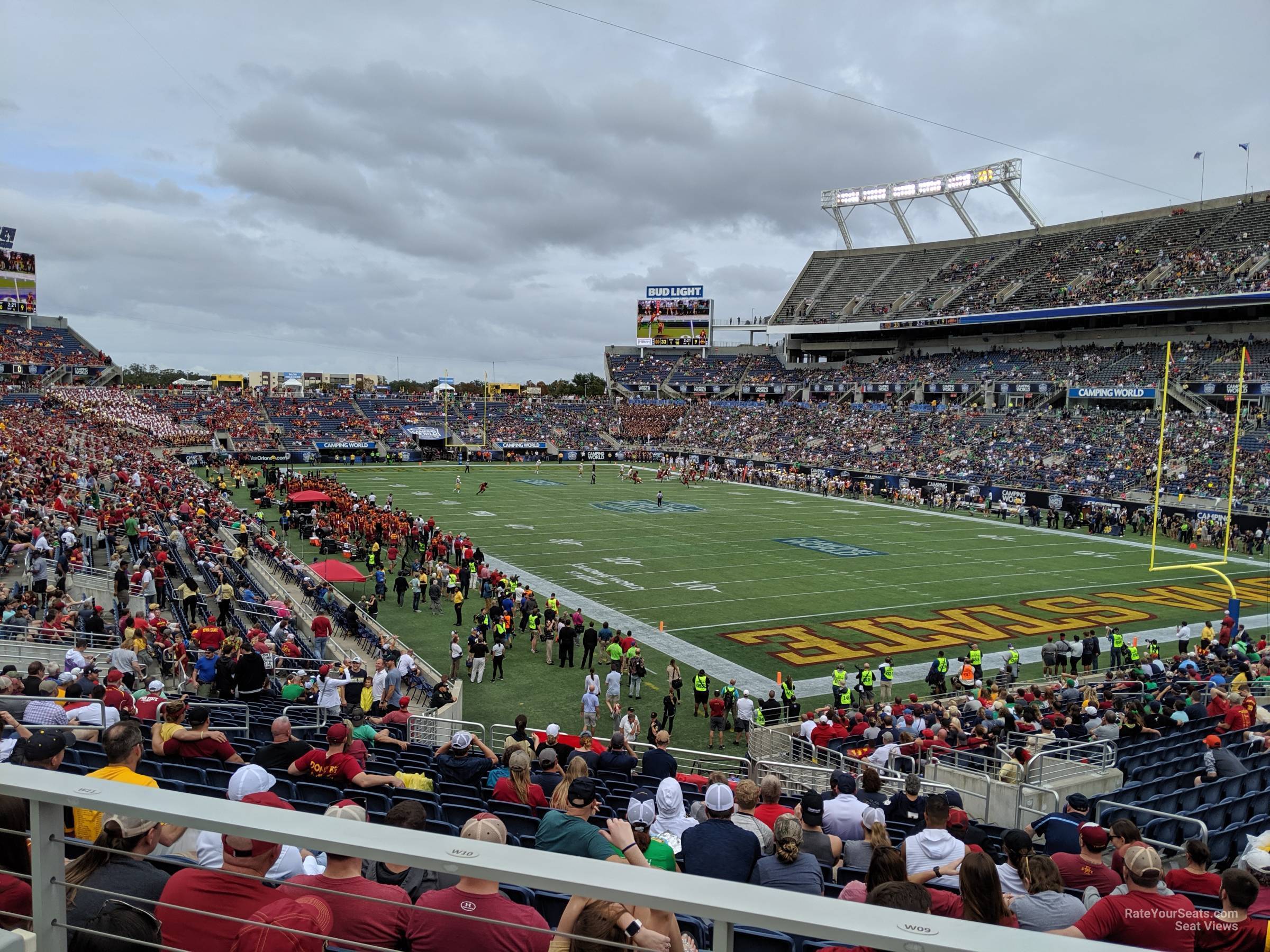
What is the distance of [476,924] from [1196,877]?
4528 mm

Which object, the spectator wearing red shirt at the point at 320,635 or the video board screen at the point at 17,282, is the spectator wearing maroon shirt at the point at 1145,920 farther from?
the video board screen at the point at 17,282

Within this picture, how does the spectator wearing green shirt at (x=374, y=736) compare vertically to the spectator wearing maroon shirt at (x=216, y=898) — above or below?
below

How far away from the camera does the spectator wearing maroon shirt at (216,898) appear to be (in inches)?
107

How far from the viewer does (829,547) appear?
1328 inches

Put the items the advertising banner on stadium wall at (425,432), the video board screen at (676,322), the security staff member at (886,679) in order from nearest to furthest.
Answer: the security staff member at (886,679)
the advertising banner on stadium wall at (425,432)
the video board screen at (676,322)

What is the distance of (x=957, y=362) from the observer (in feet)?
224

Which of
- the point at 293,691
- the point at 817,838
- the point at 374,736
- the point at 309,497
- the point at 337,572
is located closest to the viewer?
the point at 817,838

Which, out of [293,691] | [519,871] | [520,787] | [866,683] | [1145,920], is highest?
[519,871]

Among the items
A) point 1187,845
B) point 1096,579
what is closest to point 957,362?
point 1096,579

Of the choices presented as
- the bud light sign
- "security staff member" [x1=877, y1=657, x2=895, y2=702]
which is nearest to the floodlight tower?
the bud light sign

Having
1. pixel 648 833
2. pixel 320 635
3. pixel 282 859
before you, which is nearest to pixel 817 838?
pixel 648 833

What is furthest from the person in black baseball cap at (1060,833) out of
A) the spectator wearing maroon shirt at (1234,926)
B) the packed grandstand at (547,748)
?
the spectator wearing maroon shirt at (1234,926)

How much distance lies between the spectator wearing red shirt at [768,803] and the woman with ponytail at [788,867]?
1336 mm

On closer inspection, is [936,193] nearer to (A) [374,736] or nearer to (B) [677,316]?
(B) [677,316]
